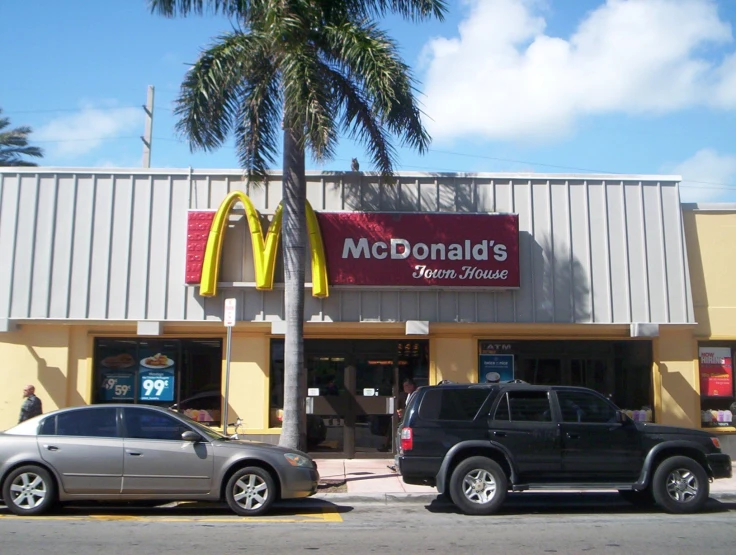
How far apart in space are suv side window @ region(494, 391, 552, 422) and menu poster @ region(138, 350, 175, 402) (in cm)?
786

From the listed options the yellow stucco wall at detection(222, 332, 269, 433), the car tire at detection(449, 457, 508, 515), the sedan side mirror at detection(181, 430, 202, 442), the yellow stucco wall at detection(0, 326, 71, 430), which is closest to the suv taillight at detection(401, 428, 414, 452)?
the car tire at detection(449, 457, 508, 515)

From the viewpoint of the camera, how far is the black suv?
10.7 m

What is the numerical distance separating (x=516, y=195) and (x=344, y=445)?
20.9ft

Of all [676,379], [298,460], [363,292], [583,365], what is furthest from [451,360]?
[298,460]

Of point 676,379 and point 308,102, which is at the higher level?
point 308,102

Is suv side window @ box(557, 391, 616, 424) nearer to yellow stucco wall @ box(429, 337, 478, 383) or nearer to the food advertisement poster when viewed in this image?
yellow stucco wall @ box(429, 337, 478, 383)

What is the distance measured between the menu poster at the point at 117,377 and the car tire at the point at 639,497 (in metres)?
9.89

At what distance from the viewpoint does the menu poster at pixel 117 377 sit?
15875 mm

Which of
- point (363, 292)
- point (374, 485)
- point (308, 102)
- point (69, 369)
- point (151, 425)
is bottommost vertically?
point (374, 485)

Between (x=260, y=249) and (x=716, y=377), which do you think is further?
(x=716, y=377)

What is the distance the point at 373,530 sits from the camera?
9.62 meters

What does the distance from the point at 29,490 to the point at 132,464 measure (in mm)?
1412

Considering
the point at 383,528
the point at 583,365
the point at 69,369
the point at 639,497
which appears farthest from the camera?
the point at 583,365

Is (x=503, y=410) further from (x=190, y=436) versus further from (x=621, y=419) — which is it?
(x=190, y=436)
